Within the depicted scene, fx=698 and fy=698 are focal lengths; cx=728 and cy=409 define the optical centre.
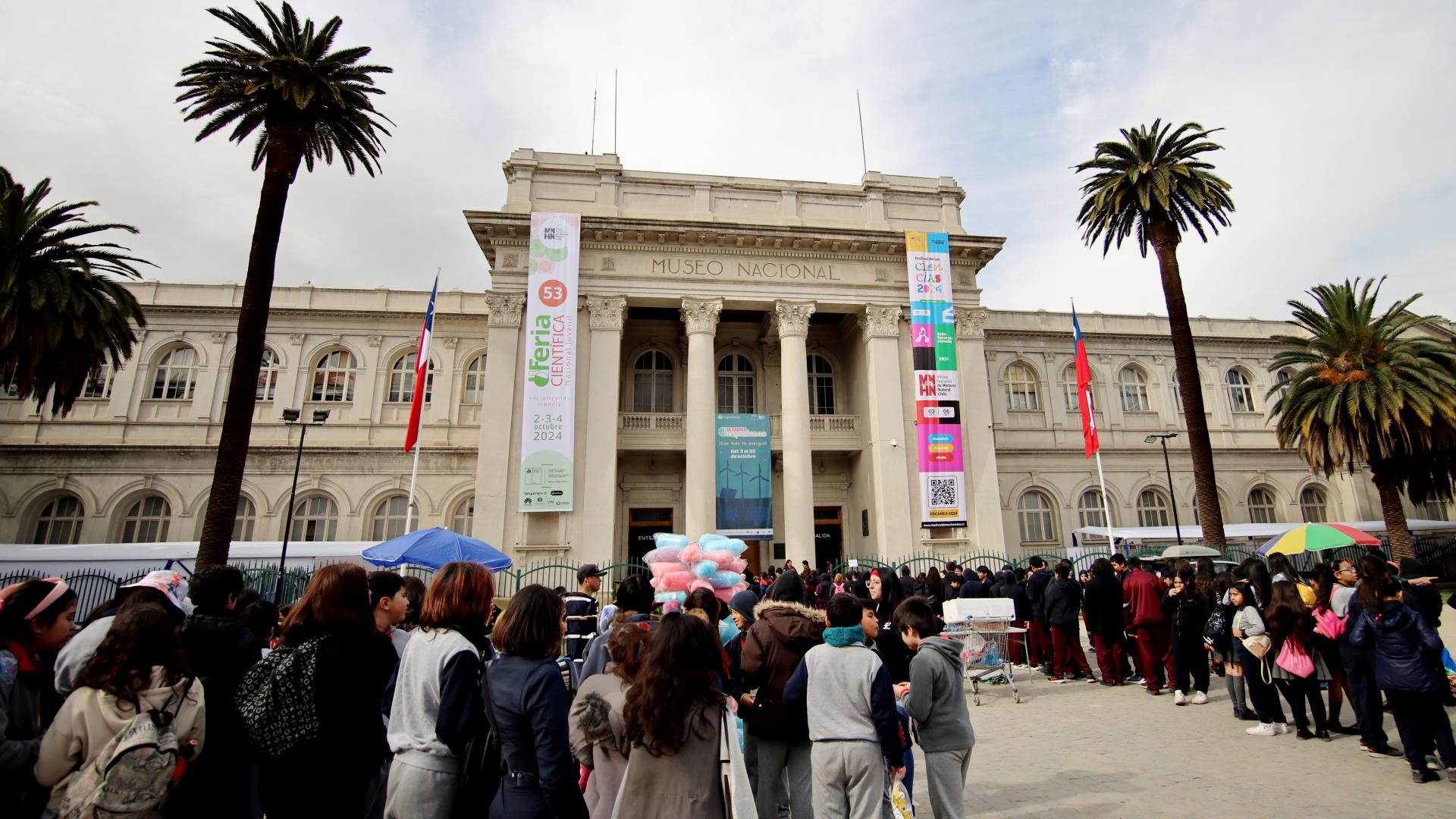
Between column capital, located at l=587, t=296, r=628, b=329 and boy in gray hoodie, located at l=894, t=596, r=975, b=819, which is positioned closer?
boy in gray hoodie, located at l=894, t=596, r=975, b=819

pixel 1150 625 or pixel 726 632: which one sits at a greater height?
pixel 726 632

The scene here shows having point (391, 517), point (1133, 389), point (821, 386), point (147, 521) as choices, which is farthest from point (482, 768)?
point (1133, 389)

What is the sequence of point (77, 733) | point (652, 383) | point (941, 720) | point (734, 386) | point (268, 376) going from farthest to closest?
point (268, 376), point (734, 386), point (652, 383), point (941, 720), point (77, 733)

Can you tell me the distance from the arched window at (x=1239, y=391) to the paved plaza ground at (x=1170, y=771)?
87.7ft

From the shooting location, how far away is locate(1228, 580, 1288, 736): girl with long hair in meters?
7.69

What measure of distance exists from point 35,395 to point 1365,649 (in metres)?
27.4

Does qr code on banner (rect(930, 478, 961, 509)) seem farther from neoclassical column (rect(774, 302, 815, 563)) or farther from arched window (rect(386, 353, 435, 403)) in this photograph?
arched window (rect(386, 353, 435, 403))

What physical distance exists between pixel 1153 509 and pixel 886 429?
14333 millimetres

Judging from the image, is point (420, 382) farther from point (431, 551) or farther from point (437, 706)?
point (437, 706)

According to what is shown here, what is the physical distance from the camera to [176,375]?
26.3 metres

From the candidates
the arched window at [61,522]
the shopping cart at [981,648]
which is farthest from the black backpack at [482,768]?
the arched window at [61,522]

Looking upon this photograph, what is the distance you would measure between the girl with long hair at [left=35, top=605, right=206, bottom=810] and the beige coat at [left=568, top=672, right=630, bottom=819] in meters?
1.71

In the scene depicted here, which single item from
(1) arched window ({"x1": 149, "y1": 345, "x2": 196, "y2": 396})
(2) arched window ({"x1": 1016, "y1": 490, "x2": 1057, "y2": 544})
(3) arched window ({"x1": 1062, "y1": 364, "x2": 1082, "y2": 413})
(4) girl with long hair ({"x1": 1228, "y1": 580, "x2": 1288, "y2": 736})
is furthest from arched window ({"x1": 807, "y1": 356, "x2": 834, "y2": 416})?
(1) arched window ({"x1": 149, "y1": 345, "x2": 196, "y2": 396})

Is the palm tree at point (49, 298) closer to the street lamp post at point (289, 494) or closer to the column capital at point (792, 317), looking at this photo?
the street lamp post at point (289, 494)
